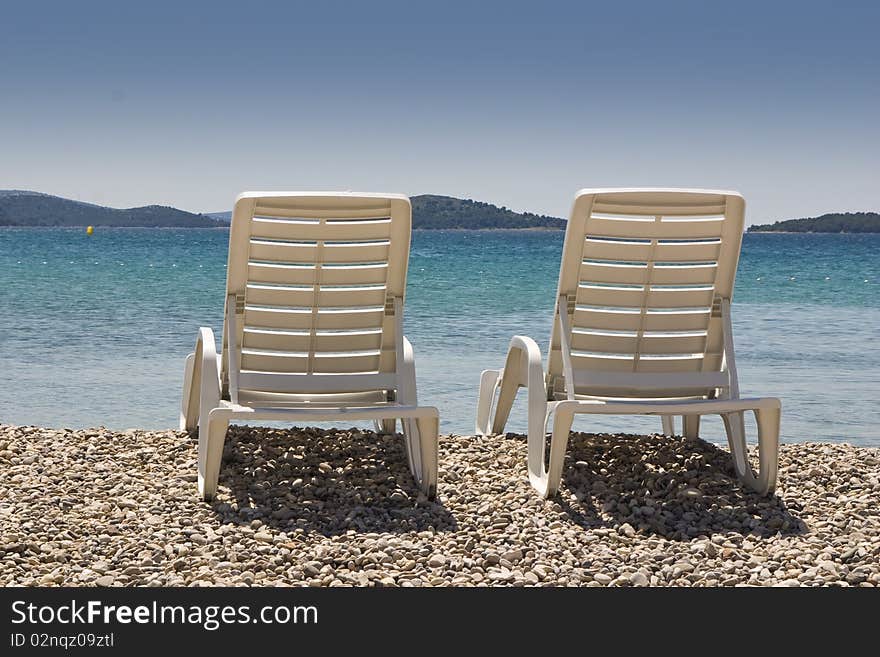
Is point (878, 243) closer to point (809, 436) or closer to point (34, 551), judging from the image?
point (809, 436)

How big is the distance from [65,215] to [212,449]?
5588 cm

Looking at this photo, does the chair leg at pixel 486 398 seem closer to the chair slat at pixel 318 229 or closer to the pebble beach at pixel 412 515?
the pebble beach at pixel 412 515

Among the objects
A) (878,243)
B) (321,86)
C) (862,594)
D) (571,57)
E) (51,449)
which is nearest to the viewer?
(862,594)

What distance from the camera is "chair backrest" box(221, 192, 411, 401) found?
471 centimetres

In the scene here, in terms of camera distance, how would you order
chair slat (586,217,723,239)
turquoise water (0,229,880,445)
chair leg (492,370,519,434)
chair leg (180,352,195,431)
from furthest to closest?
turquoise water (0,229,880,445) < chair leg (180,352,195,431) < chair leg (492,370,519,434) < chair slat (586,217,723,239)

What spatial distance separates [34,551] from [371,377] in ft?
5.40

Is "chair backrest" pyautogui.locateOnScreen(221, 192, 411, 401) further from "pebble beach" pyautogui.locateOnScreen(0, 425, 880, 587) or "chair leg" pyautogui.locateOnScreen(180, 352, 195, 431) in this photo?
"chair leg" pyautogui.locateOnScreen(180, 352, 195, 431)

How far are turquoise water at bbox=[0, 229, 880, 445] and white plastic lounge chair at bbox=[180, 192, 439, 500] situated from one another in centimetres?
299

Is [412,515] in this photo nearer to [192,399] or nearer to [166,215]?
[192,399]

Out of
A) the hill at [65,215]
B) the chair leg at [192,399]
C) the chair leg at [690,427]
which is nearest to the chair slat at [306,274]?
the chair leg at [192,399]

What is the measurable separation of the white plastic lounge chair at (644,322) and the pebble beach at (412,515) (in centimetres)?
31

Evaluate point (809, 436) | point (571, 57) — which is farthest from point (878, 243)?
point (809, 436)

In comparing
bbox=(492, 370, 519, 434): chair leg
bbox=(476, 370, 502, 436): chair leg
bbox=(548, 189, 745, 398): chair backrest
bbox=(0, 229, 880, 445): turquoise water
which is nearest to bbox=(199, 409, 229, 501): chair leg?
bbox=(548, 189, 745, 398): chair backrest

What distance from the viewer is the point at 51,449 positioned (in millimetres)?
5527
